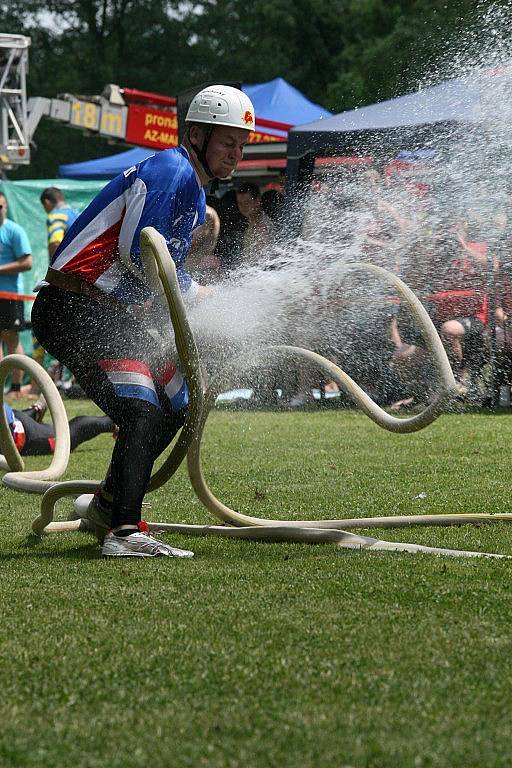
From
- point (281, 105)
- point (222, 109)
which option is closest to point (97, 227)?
point (222, 109)

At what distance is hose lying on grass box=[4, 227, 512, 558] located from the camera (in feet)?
16.4

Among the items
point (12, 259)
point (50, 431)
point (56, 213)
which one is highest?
point (56, 213)

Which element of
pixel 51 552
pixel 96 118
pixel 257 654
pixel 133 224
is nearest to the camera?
pixel 257 654

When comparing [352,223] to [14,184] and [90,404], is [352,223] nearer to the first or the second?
[90,404]

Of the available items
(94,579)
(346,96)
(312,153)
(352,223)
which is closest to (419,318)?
(94,579)


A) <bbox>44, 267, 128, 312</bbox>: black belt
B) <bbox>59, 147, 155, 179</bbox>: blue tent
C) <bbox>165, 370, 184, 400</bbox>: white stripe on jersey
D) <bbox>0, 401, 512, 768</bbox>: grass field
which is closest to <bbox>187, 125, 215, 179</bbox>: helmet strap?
<bbox>44, 267, 128, 312</bbox>: black belt

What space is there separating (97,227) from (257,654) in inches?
91.3

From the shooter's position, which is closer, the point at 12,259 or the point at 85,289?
the point at 85,289

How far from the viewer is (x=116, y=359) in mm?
5184

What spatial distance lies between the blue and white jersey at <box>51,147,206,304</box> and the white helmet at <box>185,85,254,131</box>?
0.17 meters

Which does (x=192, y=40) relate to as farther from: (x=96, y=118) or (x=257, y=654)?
(x=257, y=654)

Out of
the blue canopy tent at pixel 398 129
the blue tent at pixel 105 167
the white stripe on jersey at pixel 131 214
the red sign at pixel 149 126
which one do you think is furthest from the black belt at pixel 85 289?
the blue tent at pixel 105 167

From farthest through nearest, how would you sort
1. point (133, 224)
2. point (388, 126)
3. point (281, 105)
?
point (281, 105), point (388, 126), point (133, 224)

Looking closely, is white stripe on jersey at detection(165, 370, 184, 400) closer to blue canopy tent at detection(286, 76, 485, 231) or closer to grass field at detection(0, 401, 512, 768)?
grass field at detection(0, 401, 512, 768)
